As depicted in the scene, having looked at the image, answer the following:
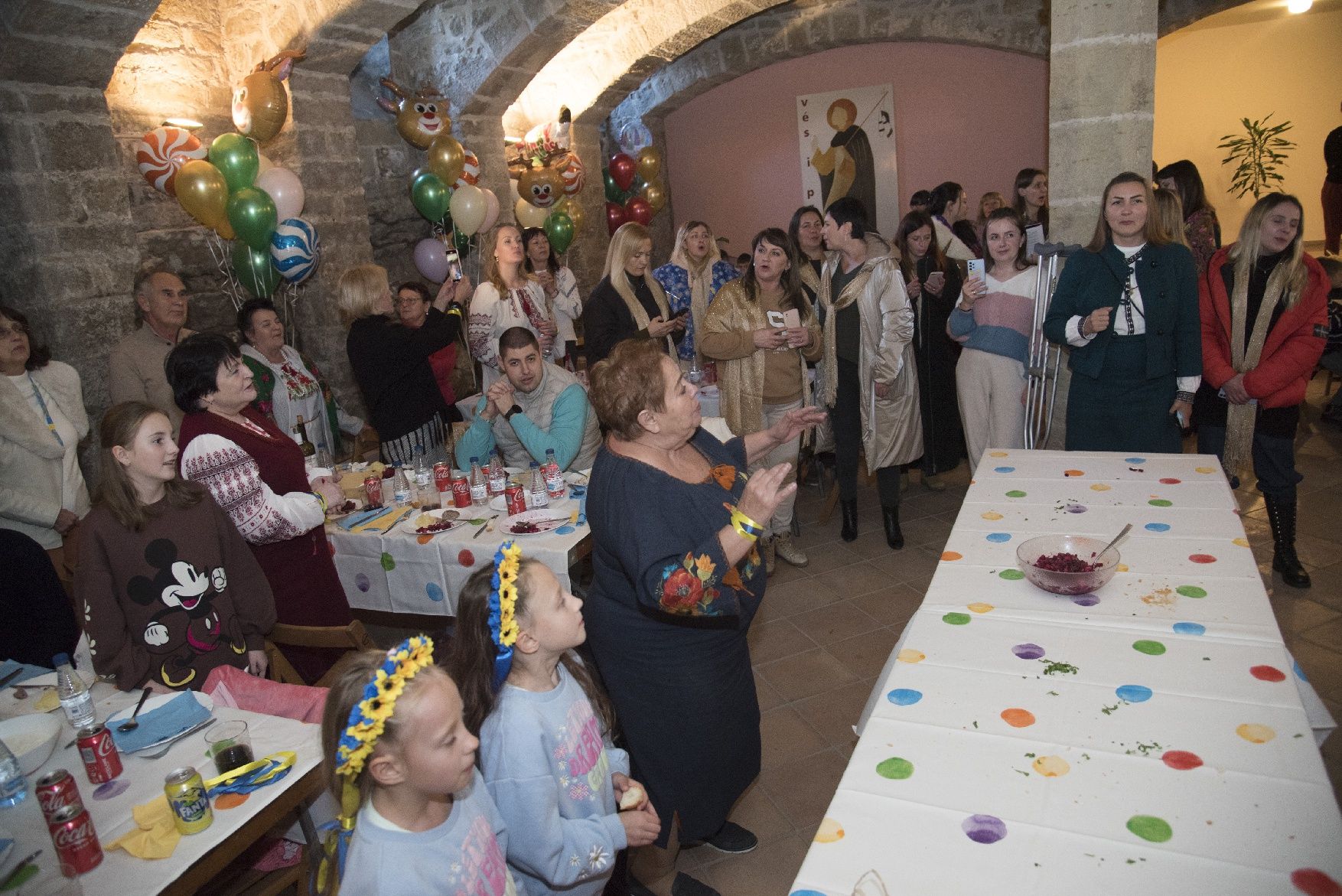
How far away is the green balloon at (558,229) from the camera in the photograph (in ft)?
24.5

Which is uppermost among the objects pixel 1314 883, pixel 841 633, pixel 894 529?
pixel 1314 883

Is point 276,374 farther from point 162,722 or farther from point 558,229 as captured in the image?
point 558,229

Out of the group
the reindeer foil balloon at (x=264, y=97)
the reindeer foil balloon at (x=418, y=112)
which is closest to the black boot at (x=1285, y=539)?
the reindeer foil balloon at (x=264, y=97)

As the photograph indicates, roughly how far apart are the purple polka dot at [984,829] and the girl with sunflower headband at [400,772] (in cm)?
79

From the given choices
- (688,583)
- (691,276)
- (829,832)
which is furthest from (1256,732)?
(691,276)

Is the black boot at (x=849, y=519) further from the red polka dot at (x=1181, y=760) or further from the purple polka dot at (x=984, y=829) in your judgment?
the purple polka dot at (x=984, y=829)

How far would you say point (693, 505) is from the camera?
2033mm

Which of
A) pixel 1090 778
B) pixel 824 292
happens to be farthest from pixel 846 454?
pixel 1090 778

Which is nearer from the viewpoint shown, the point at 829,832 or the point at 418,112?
the point at 829,832

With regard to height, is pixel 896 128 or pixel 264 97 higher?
pixel 264 97

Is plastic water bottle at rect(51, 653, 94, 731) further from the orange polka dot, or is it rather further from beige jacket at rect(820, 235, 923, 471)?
beige jacket at rect(820, 235, 923, 471)

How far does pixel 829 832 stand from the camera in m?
1.35

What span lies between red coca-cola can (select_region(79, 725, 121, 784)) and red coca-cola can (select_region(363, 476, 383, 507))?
157 cm

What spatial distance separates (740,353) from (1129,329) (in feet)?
5.47
